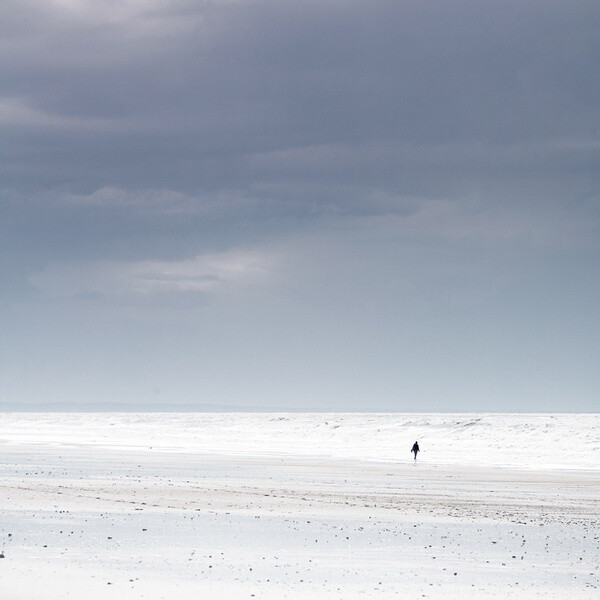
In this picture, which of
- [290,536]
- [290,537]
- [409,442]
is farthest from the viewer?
[409,442]

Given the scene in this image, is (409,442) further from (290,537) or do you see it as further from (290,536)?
(290,537)

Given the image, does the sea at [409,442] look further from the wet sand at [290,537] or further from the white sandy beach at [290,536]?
the wet sand at [290,537]

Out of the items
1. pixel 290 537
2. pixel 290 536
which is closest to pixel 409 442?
pixel 290 536

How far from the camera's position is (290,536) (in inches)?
904

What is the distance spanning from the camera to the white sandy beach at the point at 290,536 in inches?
663

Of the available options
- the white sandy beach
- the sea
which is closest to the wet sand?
the white sandy beach

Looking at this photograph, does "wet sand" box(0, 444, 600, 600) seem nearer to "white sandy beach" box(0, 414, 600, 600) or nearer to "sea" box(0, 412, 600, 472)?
"white sandy beach" box(0, 414, 600, 600)

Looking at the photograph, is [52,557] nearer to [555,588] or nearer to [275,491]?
[555,588]

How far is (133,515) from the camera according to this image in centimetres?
2630

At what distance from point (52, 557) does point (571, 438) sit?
2209 inches

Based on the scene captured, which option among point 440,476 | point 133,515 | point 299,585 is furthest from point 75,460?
point 299,585

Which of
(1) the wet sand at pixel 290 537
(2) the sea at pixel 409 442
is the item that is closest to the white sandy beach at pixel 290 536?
(1) the wet sand at pixel 290 537

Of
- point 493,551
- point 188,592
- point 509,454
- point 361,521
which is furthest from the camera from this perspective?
point 509,454

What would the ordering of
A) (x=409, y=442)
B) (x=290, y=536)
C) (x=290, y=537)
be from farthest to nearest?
(x=409, y=442) < (x=290, y=536) < (x=290, y=537)
